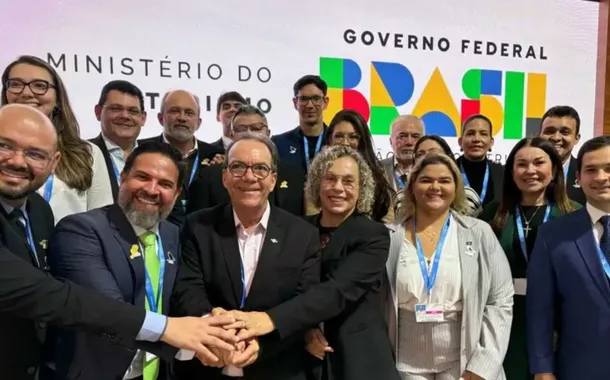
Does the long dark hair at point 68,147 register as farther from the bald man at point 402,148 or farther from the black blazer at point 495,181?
the black blazer at point 495,181

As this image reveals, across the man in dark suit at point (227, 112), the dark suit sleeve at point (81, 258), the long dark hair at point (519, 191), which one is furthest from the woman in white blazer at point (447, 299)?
the man in dark suit at point (227, 112)

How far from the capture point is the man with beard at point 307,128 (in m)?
4.22

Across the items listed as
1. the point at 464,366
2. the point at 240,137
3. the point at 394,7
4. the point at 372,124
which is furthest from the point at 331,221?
the point at 394,7

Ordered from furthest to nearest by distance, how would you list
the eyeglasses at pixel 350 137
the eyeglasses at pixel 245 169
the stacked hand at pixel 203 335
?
the eyeglasses at pixel 350 137 → the eyeglasses at pixel 245 169 → the stacked hand at pixel 203 335

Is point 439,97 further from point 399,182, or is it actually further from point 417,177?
point 417,177

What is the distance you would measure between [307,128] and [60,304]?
9.15ft

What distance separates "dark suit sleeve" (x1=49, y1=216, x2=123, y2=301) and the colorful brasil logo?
13.5 ft

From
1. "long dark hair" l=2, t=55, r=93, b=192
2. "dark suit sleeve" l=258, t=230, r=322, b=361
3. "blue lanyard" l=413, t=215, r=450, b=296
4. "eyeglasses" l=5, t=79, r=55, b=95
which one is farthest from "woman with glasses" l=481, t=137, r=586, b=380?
"eyeglasses" l=5, t=79, r=55, b=95

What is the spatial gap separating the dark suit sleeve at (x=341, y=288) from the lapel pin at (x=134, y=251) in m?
0.56

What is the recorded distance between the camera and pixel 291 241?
7.40ft

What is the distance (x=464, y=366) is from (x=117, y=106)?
2.62 metres

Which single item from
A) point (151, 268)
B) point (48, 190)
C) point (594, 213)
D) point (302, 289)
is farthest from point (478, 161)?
point (48, 190)

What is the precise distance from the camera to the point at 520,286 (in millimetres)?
2939

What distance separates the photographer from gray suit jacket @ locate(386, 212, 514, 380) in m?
2.57
